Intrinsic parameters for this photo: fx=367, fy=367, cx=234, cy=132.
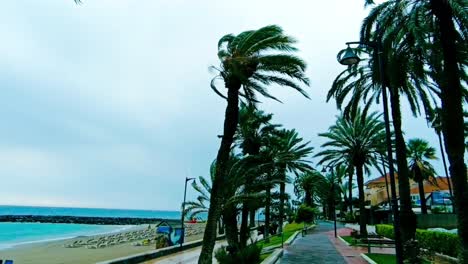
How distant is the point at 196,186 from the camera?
22.1 m

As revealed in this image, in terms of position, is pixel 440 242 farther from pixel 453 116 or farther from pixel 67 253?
pixel 67 253

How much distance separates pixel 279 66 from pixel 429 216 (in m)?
25.0

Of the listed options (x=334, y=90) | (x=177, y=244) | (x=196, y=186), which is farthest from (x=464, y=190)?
(x=177, y=244)

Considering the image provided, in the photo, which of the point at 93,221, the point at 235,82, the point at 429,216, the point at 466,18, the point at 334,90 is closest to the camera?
the point at 466,18

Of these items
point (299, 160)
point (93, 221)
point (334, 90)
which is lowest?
point (93, 221)

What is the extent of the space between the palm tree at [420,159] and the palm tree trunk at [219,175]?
104 feet

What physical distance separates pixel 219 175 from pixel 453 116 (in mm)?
8102

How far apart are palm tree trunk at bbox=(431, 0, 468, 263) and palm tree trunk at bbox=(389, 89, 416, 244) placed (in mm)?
5349

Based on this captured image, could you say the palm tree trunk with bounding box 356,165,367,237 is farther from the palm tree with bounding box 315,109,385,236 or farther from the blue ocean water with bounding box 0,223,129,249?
the blue ocean water with bounding box 0,223,129,249

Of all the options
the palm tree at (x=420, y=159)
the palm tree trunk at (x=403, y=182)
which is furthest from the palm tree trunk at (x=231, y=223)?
the palm tree at (x=420, y=159)

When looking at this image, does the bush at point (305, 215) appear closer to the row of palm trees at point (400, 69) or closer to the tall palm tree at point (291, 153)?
the tall palm tree at point (291, 153)

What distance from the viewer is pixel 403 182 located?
668 inches

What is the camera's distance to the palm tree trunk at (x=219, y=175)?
13594 mm

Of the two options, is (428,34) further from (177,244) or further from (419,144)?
(419,144)
